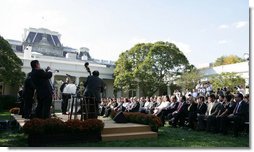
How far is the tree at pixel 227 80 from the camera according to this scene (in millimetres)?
15017

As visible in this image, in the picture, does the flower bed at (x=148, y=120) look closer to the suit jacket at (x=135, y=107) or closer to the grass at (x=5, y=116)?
the suit jacket at (x=135, y=107)

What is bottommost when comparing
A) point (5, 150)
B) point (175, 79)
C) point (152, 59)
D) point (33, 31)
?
point (5, 150)

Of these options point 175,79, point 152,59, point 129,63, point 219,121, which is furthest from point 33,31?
point 219,121

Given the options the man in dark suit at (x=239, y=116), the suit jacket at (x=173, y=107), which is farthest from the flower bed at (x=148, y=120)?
the suit jacket at (x=173, y=107)

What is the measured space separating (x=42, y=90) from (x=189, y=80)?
13.7 meters

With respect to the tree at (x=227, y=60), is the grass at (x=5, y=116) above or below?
below

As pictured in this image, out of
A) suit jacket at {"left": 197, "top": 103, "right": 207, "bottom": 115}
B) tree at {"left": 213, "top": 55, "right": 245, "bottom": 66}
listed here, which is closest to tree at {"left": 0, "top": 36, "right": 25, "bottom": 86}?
suit jacket at {"left": 197, "top": 103, "right": 207, "bottom": 115}

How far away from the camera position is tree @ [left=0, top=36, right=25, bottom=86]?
47.9 ft

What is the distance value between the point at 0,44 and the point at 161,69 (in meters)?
9.33

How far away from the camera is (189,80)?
60.0 ft

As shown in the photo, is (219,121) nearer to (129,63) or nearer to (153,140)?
(153,140)

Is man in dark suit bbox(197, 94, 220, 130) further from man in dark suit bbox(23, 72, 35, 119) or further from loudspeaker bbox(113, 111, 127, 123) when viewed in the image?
man in dark suit bbox(23, 72, 35, 119)

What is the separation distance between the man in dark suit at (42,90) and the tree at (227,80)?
11.1 m

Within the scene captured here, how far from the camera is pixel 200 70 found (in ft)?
64.7
